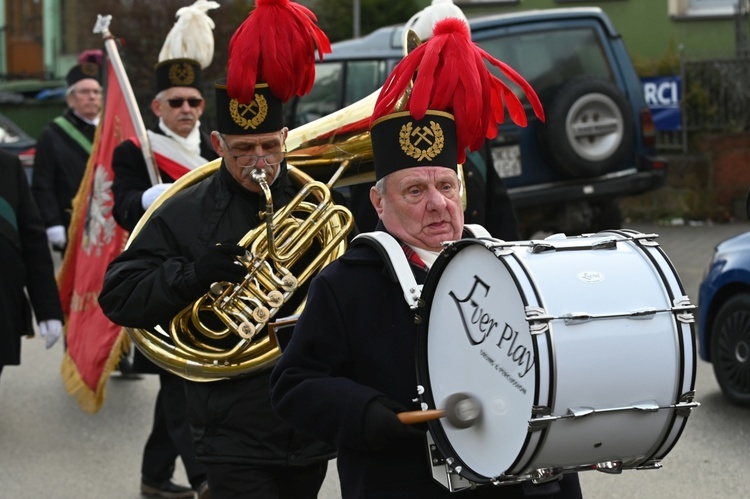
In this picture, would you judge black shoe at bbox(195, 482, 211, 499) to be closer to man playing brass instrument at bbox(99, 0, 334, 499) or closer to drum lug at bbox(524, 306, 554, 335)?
man playing brass instrument at bbox(99, 0, 334, 499)

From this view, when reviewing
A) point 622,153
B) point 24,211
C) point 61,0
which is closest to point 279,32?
point 24,211

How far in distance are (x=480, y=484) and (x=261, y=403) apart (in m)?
1.47

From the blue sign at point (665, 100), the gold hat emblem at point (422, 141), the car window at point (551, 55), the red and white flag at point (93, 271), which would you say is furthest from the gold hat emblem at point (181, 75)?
the blue sign at point (665, 100)

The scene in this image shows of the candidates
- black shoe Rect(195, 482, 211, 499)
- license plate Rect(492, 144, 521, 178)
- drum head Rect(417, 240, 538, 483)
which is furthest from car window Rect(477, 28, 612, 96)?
drum head Rect(417, 240, 538, 483)

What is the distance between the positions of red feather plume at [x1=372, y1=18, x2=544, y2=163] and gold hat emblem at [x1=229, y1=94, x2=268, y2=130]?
104cm

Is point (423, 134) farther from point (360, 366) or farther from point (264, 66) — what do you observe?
point (264, 66)

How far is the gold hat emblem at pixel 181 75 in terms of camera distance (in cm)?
693

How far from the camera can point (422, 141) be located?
3.54 m

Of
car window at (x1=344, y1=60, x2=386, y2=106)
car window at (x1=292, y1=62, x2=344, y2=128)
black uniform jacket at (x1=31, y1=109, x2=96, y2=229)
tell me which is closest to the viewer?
black uniform jacket at (x1=31, y1=109, x2=96, y2=229)

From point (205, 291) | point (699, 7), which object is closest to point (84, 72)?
point (205, 291)

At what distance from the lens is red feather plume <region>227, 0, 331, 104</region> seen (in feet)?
15.2

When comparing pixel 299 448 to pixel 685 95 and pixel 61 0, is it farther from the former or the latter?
pixel 61 0

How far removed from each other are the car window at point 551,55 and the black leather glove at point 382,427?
8412 mm

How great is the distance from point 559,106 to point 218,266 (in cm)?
729
